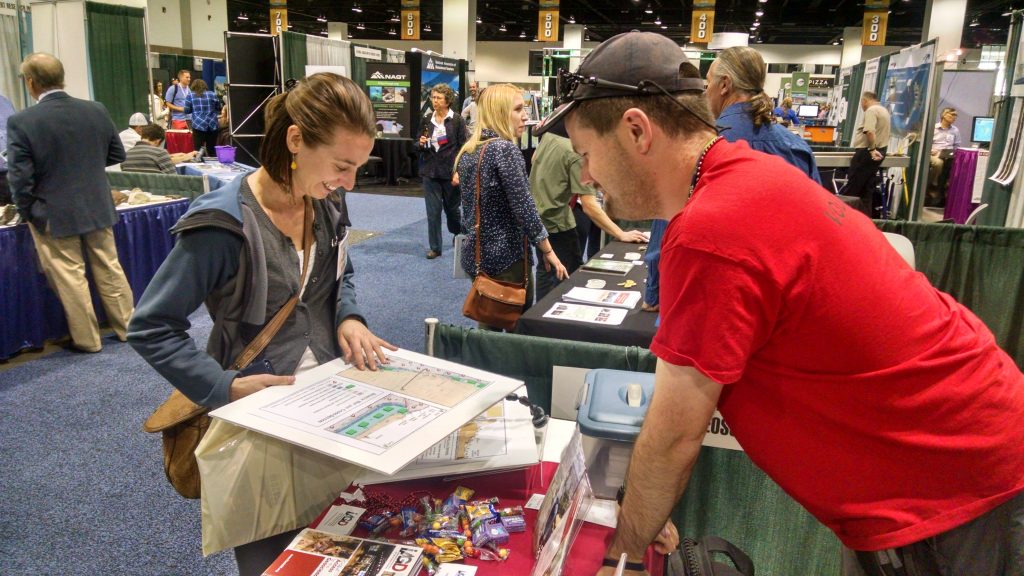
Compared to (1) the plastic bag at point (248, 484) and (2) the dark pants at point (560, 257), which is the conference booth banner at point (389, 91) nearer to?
(2) the dark pants at point (560, 257)

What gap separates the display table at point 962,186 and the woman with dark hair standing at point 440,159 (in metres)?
6.11

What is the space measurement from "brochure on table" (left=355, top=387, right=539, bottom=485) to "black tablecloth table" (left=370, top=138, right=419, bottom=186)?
1123 cm

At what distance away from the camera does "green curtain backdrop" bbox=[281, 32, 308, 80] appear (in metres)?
9.13

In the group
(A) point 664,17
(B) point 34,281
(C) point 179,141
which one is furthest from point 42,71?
(A) point 664,17

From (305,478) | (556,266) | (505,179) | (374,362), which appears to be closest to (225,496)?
(305,478)

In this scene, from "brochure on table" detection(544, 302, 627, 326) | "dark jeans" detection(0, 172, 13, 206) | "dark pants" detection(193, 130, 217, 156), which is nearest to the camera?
"brochure on table" detection(544, 302, 627, 326)

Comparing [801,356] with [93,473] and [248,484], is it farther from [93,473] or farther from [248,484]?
[93,473]

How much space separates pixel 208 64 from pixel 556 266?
45.2 ft

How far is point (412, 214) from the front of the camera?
378 inches

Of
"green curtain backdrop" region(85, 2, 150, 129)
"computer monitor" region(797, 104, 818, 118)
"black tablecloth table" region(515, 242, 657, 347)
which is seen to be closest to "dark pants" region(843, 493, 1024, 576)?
"black tablecloth table" region(515, 242, 657, 347)

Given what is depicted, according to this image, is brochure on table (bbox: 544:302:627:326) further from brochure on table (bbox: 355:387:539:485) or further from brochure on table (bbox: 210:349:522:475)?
brochure on table (bbox: 210:349:522:475)

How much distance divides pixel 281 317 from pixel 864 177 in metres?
7.23

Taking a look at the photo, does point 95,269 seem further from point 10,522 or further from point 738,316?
point 738,316

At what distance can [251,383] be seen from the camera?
1.32 metres
